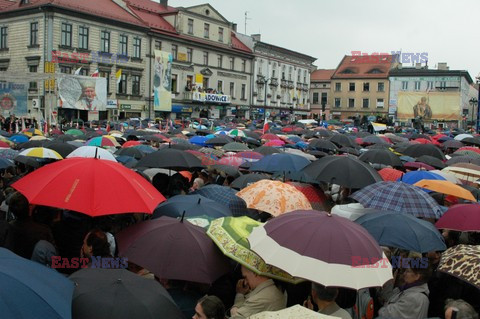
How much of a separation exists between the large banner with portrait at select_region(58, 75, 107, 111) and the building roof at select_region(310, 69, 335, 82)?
5736 centimetres

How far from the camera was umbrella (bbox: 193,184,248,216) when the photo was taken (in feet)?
22.9

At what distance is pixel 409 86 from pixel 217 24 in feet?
113

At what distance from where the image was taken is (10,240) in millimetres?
5262

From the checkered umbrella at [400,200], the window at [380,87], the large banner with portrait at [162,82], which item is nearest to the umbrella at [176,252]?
the checkered umbrella at [400,200]

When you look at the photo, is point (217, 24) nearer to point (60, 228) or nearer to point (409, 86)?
point (409, 86)

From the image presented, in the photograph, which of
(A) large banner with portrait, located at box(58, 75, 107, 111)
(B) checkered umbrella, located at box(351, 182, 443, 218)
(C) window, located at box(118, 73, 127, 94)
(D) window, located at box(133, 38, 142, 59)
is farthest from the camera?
(D) window, located at box(133, 38, 142, 59)

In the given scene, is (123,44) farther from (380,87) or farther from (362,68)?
(362,68)

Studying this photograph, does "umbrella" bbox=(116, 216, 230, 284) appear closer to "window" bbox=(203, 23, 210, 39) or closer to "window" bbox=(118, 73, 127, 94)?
"window" bbox=(118, 73, 127, 94)

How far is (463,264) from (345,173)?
360 cm

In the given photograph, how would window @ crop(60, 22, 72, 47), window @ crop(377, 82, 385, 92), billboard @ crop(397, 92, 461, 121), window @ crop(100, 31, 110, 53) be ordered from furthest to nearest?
1. window @ crop(377, 82, 385, 92)
2. billboard @ crop(397, 92, 461, 121)
3. window @ crop(100, 31, 110, 53)
4. window @ crop(60, 22, 72, 47)

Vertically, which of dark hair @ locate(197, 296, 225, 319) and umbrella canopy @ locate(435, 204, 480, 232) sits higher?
umbrella canopy @ locate(435, 204, 480, 232)

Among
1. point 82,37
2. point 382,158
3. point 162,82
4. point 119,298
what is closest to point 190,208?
point 119,298

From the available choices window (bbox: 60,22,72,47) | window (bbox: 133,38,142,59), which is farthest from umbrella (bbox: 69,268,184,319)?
window (bbox: 133,38,142,59)

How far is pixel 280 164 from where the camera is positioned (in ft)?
31.0
